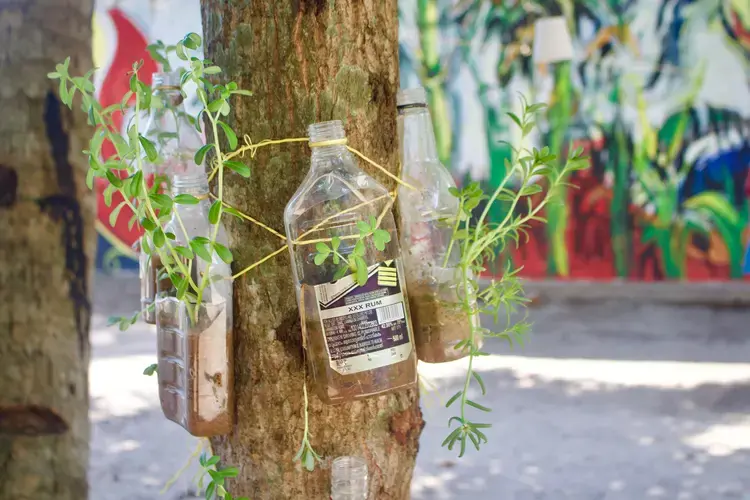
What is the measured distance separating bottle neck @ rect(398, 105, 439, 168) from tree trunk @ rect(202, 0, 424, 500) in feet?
0.18

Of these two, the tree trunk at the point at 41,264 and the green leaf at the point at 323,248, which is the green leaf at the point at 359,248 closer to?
the green leaf at the point at 323,248

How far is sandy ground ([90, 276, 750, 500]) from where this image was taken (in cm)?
323

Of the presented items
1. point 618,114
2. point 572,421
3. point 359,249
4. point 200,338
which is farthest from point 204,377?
point 618,114

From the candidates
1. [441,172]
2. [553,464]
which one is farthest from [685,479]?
[441,172]

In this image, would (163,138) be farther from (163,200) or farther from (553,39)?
(553,39)

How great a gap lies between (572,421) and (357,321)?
130 inches

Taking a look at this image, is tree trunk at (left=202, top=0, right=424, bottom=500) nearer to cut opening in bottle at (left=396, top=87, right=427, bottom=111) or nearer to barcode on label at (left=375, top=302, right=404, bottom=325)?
cut opening in bottle at (left=396, top=87, right=427, bottom=111)

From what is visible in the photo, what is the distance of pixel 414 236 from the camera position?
42.4 inches

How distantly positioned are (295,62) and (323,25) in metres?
0.06

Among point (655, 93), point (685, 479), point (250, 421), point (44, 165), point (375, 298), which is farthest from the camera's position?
point (655, 93)

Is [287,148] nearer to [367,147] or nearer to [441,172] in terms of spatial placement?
[367,147]

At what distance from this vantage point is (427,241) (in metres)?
1.08

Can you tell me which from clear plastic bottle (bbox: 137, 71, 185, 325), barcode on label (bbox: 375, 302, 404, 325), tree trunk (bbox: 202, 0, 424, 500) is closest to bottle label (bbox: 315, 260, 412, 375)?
barcode on label (bbox: 375, 302, 404, 325)

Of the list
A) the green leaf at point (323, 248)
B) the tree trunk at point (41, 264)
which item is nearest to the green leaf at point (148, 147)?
the green leaf at point (323, 248)
